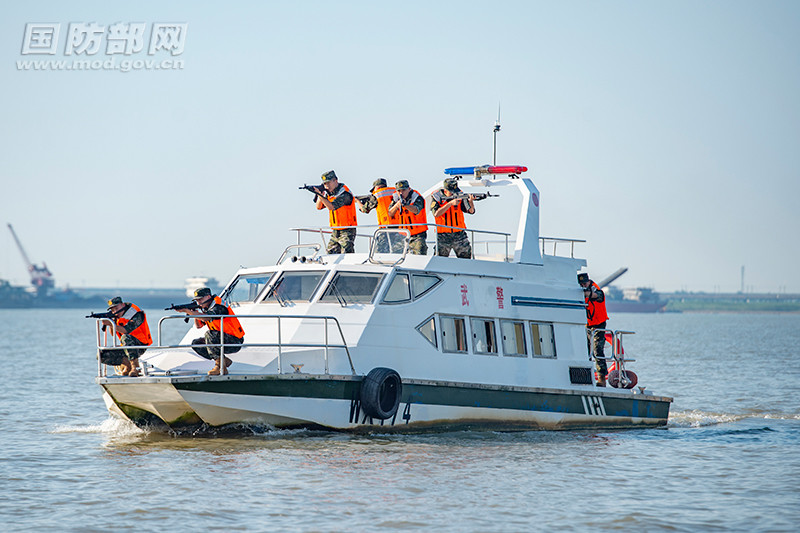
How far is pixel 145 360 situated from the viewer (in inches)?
563

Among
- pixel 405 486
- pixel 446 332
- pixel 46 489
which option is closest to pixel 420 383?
pixel 446 332

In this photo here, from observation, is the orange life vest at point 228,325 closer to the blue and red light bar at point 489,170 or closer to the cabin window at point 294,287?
the cabin window at point 294,287

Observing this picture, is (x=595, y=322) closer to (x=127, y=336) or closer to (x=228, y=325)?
(x=228, y=325)

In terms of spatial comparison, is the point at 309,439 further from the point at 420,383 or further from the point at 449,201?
the point at 449,201

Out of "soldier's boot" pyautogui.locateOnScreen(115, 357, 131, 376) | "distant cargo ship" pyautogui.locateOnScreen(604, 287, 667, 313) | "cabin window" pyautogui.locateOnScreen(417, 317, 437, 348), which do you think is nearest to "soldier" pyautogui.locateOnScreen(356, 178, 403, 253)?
"cabin window" pyautogui.locateOnScreen(417, 317, 437, 348)

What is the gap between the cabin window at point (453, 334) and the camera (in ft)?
50.5

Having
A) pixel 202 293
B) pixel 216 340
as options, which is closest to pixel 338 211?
pixel 202 293

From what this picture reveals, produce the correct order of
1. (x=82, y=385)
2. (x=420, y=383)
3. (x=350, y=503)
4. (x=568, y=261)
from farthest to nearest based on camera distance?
(x=82, y=385) < (x=568, y=261) < (x=420, y=383) < (x=350, y=503)

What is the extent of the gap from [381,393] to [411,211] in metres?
3.74

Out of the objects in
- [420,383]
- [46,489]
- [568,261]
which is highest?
[568,261]

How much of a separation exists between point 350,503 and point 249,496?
3.79ft

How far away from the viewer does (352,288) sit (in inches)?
598

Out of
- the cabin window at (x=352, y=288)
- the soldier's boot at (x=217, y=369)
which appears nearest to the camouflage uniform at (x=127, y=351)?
the soldier's boot at (x=217, y=369)

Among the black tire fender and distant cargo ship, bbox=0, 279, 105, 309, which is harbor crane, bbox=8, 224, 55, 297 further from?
the black tire fender
